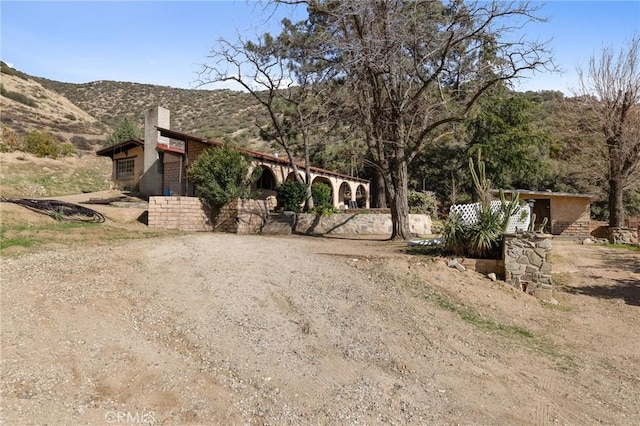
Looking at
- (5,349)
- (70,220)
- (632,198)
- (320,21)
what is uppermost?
(320,21)

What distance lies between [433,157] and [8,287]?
28.6m

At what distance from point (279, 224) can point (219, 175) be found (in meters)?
3.16

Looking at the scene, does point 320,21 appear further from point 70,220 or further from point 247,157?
point 70,220

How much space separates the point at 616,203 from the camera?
1806cm

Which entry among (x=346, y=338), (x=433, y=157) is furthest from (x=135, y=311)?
(x=433, y=157)

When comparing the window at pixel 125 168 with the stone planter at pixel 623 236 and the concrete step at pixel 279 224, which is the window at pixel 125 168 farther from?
the stone planter at pixel 623 236

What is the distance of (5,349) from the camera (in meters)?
3.91

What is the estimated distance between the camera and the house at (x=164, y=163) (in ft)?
63.7

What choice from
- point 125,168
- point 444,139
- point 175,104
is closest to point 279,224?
point 125,168

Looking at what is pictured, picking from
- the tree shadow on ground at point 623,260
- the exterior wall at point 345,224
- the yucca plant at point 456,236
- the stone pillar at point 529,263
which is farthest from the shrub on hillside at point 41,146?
the tree shadow on ground at point 623,260

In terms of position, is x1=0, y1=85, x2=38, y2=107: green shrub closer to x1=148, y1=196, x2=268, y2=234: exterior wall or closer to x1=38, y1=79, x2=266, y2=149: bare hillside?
x1=38, y1=79, x2=266, y2=149: bare hillside

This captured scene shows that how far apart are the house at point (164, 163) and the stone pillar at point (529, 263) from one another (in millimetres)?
12210

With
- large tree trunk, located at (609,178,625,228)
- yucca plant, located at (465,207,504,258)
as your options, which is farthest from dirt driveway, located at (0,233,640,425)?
large tree trunk, located at (609,178,625,228)

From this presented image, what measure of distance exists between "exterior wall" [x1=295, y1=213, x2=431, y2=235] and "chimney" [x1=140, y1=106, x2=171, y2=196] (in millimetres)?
8847
